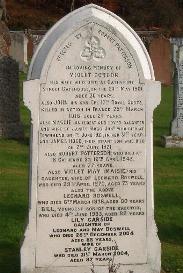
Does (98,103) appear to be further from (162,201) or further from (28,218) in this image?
(162,201)

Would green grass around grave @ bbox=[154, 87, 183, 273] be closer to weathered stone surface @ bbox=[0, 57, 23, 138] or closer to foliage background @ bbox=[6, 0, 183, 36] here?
weathered stone surface @ bbox=[0, 57, 23, 138]

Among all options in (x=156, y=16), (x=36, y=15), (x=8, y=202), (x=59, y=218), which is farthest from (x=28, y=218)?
(x=36, y=15)

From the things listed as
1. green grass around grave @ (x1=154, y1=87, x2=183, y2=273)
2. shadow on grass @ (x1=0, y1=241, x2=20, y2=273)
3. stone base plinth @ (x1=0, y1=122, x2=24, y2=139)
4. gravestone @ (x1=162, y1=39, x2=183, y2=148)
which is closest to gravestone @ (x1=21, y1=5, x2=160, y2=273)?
shadow on grass @ (x1=0, y1=241, x2=20, y2=273)

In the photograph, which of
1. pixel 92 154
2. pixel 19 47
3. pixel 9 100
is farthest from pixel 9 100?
pixel 19 47

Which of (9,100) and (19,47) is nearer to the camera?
(9,100)

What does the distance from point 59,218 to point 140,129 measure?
3.52 ft

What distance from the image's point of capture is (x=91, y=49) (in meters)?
6.57

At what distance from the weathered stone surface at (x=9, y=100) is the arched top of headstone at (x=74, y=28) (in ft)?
31.0

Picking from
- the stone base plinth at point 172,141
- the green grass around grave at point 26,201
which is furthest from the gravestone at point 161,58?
the stone base plinth at point 172,141

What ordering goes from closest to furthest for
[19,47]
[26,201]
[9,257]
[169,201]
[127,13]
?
[9,257] → [26,201] → [169,201] → [19,47] → [127,13]

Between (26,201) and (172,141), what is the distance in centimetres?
614

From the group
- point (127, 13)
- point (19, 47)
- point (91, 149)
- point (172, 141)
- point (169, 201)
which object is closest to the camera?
point (91, 149)

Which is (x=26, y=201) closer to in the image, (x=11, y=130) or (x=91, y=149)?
(x=91, y=149)

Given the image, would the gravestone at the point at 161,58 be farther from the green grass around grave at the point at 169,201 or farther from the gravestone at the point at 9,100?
the gravestone at the point at 9,100
